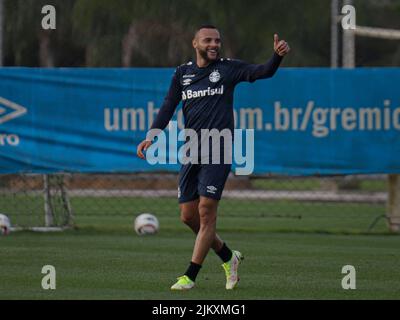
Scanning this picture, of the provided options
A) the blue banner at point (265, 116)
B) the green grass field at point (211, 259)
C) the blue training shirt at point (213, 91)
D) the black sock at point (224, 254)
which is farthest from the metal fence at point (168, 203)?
the blue training shirt at point (213, 91)

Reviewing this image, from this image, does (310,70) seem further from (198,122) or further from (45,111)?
(198,122)

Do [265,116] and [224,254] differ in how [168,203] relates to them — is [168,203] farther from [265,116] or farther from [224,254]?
[224,254]

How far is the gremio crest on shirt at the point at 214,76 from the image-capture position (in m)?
9.76

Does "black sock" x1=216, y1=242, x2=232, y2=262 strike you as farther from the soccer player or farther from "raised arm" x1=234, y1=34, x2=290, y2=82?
"raised arm" x1=234, y1=34, x2=290, y2=82

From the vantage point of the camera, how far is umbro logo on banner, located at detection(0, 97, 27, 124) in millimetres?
15133

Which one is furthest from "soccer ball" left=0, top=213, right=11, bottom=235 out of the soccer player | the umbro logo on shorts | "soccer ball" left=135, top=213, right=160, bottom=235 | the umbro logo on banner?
the umbro logo on shorts

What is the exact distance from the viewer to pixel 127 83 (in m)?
15.4

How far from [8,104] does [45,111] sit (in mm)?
506

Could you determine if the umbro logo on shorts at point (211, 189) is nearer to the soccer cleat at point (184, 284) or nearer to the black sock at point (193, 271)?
the black sock at point (193, 271)

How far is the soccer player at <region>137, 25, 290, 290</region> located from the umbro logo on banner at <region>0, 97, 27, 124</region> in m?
5.65

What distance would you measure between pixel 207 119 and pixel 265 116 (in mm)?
5653

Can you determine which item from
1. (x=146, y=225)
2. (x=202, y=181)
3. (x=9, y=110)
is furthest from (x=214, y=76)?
(x=9, y=110)

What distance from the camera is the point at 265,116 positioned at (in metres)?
15.3
